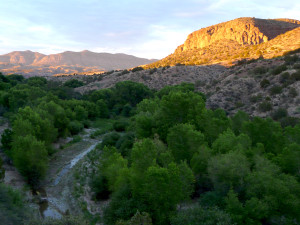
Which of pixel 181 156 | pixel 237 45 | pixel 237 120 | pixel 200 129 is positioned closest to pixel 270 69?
pixel 237 120

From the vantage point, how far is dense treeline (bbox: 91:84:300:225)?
13297mm

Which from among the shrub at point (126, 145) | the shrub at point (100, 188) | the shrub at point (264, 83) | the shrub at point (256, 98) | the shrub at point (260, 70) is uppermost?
the shrub at point (260, 70)

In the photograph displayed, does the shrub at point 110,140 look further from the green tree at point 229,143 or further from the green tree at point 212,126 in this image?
the green tree at point 229,143

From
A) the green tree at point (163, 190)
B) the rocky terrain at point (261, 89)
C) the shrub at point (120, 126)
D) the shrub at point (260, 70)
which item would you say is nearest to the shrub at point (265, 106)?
the rocky terrain at point (261, 89)

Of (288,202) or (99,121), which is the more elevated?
(288,202)

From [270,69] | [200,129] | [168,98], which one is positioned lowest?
[200,129]

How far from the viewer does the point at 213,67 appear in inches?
3027

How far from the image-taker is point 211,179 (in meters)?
16.4

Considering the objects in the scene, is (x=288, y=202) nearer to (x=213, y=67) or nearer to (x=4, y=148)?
(x=4, y=148)

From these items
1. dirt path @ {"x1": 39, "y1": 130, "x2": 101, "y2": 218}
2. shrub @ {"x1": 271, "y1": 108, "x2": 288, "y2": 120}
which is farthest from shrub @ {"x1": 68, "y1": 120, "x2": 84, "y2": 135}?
shrub @ {"x1": 271, "y1": 108, "x2": 288, "y2": 120}

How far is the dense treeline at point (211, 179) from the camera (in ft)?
43.6

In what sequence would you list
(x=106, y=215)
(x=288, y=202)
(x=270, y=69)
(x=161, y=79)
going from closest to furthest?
1. (x=288, y=202)
2. (x=106, y=215)
3. (x=270, y=69)
4. (x=161, y=79)

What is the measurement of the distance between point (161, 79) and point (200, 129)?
175 feet

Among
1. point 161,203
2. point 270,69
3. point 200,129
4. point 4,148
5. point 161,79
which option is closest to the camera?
point 161,203
